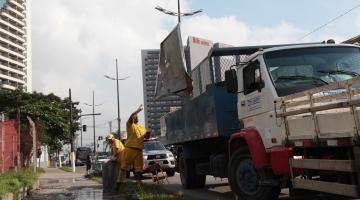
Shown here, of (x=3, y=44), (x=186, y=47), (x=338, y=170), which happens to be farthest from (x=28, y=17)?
(x=338, y=170)

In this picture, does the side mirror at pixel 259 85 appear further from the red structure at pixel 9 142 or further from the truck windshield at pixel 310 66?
the red structure at pixel 9 142

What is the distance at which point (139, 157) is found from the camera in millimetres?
12016

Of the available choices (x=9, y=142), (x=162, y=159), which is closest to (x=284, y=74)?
(x=9, y=142)

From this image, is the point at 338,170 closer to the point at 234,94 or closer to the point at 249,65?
the point at 249,65

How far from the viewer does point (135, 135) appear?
1192 centimetres

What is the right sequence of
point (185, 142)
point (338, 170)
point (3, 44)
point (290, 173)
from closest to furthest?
1. point (338, 170)
2. point (290, 173)
3. point (185, 142)
4. point (3, 44)

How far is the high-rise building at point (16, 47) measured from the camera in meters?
109

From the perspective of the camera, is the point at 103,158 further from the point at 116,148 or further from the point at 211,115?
the point at 211,115

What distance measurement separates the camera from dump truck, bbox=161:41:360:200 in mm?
6004

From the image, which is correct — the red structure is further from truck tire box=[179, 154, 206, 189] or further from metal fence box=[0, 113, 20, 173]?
truck tire box=[179, 154, 206, 189]

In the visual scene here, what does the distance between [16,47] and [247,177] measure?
114361 mm

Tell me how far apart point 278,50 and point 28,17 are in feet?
415

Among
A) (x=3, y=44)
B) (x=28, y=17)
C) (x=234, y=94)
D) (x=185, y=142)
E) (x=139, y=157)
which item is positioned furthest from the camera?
(x=28, y=17)

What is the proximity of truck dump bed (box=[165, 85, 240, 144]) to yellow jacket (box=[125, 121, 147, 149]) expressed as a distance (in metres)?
1.25
